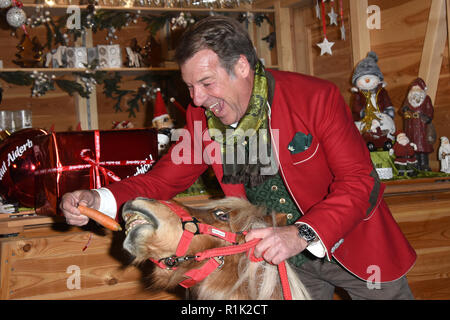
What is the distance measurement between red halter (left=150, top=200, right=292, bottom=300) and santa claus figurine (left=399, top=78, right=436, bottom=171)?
1.74 metres

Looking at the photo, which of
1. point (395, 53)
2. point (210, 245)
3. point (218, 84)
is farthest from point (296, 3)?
point (210, 245)

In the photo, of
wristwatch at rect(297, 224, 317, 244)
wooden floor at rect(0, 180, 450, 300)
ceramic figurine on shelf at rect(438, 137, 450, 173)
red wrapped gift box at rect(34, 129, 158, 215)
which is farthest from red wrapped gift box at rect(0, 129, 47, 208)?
ceramic figurine on shelf at rect(438, 137, 450, 173)

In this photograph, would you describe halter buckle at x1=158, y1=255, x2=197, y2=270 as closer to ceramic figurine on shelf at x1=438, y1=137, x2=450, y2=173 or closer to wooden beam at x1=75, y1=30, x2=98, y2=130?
ceramic figurine on shelf at x1=438, y1=137, x2=450, y2=173

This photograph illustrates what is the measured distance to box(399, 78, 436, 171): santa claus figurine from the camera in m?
2.43

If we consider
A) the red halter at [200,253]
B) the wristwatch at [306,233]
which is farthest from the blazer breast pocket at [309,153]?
the red halter at [200,253]

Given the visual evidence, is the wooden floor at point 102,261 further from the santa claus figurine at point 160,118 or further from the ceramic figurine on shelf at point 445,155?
the santa claus figurine at point 160,118

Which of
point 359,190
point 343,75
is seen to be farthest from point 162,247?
point 343,75

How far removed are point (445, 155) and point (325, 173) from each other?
1358 mm

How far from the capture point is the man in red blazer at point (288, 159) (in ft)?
3.98

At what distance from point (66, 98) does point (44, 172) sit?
2.02m

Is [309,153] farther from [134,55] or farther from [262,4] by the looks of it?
[262,4]

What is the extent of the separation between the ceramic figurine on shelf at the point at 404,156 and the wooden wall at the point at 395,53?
306mm

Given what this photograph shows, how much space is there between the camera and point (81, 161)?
5.94 feet

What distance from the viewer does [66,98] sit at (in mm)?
3672
